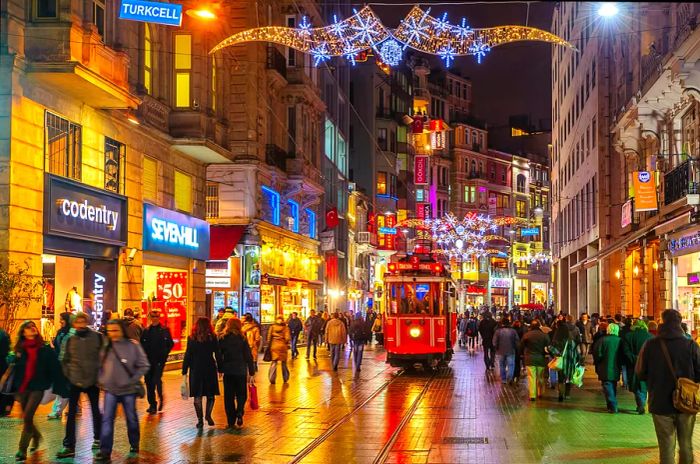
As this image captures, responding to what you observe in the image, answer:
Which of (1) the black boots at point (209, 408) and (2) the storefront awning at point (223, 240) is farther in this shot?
(2) the storefront awning at point (223, 240)

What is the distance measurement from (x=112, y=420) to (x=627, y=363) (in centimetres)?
994

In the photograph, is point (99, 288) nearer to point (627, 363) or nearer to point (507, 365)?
point (507, 365)

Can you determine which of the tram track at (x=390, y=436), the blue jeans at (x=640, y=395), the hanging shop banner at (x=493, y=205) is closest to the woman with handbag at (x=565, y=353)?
the blue jeans at (x=640, y=395)

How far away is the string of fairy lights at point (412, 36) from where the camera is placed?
17.5m

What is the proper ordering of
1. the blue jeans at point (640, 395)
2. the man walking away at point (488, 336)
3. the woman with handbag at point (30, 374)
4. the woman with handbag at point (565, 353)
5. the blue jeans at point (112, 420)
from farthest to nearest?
the man walking away at point (488, 336) → the woman with handbag at point (565, 353) → the blue jeans at point (640, 395) → the woman with handbag at point (30, 374) → the blue jeans at point (112, 420)

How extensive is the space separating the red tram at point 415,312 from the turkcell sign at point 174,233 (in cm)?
660

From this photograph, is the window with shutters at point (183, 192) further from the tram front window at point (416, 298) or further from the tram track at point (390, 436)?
the tram track at point (390, 436)

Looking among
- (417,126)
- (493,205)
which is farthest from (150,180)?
(493,205)

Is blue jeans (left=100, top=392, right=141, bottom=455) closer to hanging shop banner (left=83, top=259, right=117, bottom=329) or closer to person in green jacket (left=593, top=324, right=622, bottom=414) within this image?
person in green jacket (left=593, top=324, right=622, bottom=414)

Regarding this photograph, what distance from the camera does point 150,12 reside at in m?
17.2

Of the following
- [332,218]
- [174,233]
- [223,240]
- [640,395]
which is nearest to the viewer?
[640,395]

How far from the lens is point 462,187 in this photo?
345 feet

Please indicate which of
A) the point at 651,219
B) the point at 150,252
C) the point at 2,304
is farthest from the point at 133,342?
the point at 651,219

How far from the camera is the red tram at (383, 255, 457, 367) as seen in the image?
27250 mm
